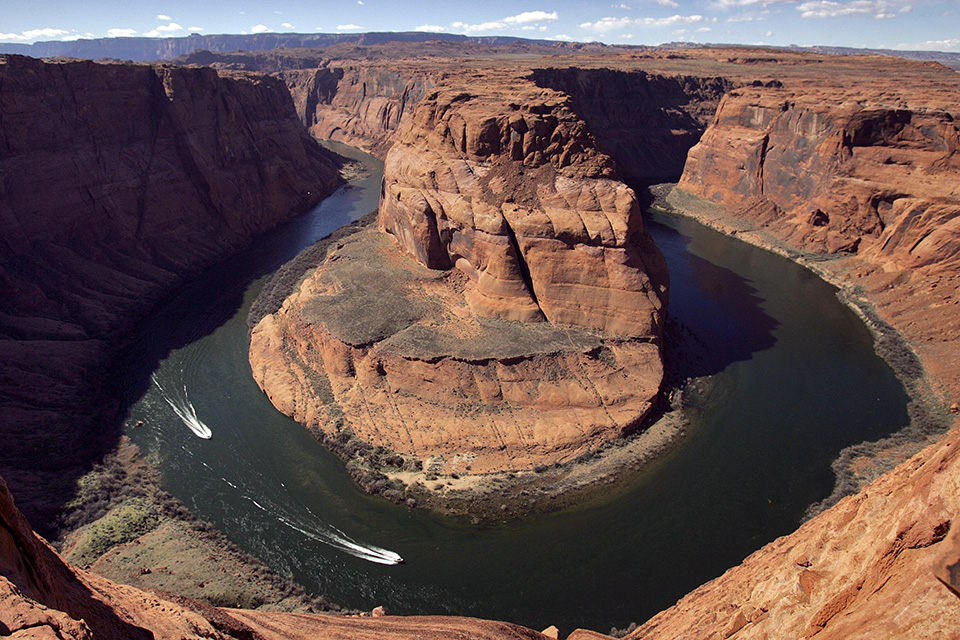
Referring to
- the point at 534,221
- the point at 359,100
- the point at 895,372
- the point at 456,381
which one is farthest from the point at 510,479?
the point at 359,100

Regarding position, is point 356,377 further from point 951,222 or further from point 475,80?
point 951,222

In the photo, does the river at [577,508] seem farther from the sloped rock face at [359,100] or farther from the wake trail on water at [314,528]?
the sloped rock face at [359,100]

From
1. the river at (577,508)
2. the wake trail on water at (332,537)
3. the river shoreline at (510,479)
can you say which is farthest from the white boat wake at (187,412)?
the wake trail on water at (332,537)

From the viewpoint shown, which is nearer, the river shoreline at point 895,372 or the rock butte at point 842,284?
the rock butte at point 842,284

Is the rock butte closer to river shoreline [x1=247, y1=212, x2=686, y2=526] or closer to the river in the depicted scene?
the river

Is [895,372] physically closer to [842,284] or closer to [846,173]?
[842,284]

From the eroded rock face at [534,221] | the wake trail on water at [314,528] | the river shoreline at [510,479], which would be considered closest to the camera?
the wake trail on water at [314,528]

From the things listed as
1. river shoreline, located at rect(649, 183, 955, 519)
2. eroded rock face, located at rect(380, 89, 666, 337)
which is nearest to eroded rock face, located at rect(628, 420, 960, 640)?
river shoreline, located at rect(649, 183, 955, 519)
